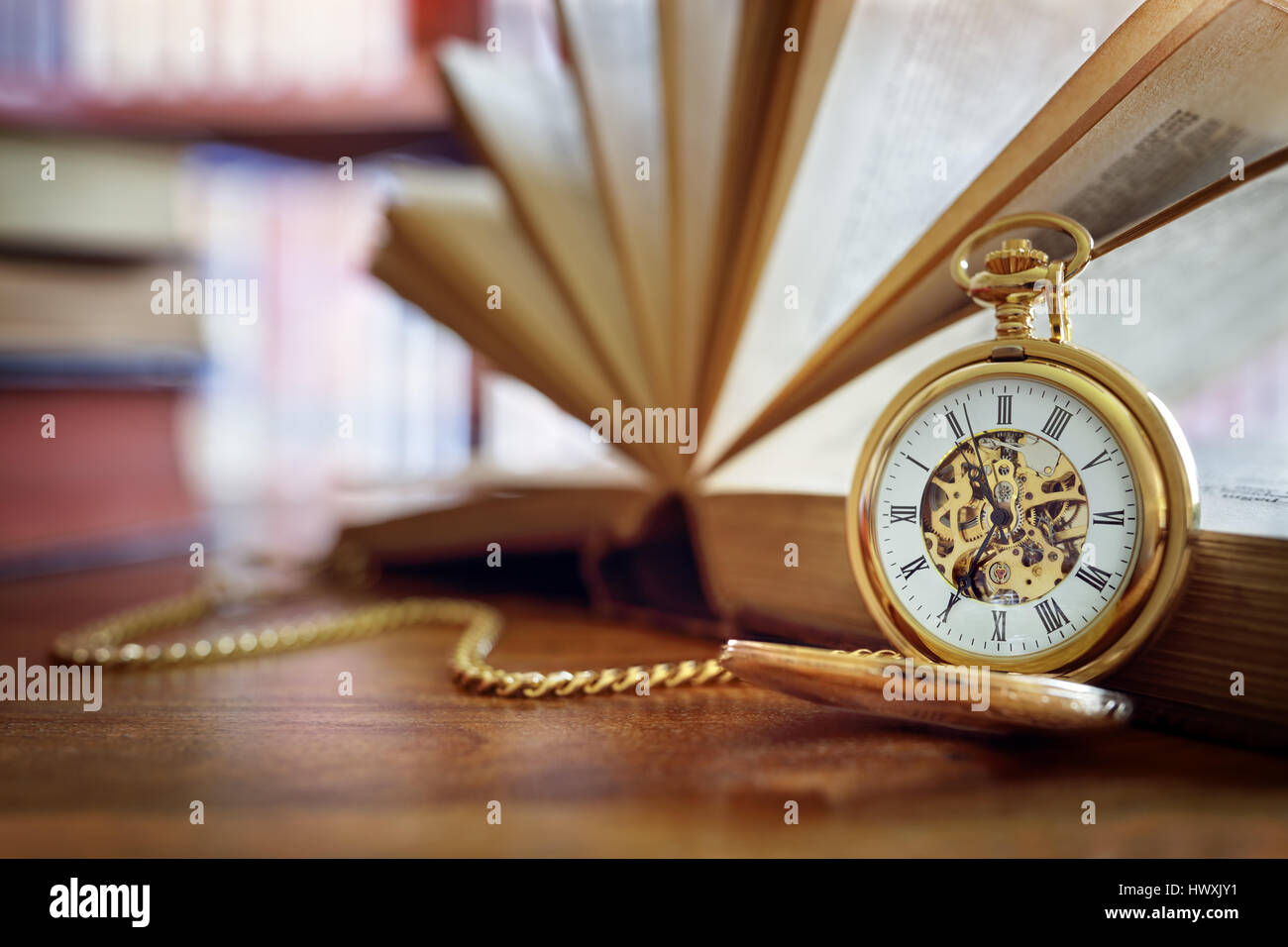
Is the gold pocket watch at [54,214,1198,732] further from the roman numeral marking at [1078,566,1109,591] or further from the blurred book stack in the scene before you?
the blurred book stack

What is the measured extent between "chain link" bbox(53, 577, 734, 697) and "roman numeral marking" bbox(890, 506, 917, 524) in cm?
13

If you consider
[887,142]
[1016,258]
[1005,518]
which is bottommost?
[1005,518]

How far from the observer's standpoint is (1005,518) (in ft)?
1.61

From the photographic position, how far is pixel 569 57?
30.7 inches

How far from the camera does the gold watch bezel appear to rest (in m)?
0.44

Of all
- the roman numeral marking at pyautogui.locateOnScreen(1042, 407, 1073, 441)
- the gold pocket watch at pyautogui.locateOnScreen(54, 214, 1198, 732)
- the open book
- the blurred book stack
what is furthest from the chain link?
the blurred book stack

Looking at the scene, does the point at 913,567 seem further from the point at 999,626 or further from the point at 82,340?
the point at 82,340

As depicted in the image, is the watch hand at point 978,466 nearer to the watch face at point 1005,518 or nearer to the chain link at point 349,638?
the watch face at point 1005,518

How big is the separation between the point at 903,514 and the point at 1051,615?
9 cm

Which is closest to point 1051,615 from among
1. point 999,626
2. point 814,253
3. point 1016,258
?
point 999,626

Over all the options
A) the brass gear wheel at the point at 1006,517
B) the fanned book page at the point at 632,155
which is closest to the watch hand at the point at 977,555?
the brass gear wheel at the point at 1006,517

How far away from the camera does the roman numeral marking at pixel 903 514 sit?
516 millimetres
